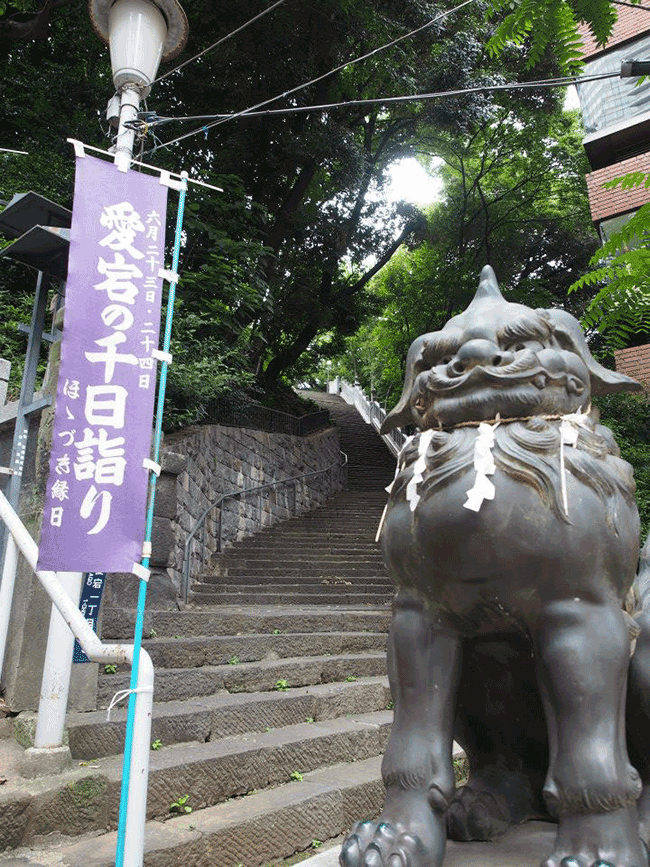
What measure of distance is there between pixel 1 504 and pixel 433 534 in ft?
8.07

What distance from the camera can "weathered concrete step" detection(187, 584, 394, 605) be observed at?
7203mm

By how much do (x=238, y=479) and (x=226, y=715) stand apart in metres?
7.02

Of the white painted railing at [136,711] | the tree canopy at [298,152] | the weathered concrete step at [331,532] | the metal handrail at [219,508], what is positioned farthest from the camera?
the weathered concrete step at [331,532]

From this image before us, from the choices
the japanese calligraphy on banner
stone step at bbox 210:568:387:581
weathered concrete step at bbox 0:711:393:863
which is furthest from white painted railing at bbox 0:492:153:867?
stone step at bbox 210:568:387:581

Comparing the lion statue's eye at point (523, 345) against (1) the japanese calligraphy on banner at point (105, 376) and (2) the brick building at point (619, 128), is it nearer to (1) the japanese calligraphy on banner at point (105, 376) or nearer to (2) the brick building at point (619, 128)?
(1) the japanese calligraphy on banner at point (105, 376)

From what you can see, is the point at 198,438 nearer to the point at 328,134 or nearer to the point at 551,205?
the point at 328,134

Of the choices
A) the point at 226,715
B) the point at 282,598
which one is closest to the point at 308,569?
the point at 282,598

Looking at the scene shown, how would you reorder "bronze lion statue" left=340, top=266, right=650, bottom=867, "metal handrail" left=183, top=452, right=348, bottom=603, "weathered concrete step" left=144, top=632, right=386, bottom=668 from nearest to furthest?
"bronze lion statue" left=340, top=266, right=650, bottom=867
"weathered concrete step" left=144, top=632, right=386, bottom=668
"metal handrail" left=183, top=452, right=348, bottom=603

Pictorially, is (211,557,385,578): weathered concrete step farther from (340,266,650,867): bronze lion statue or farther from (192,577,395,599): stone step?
(340,266,650,867): bronze lion statue

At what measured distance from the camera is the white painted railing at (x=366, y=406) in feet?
65.9

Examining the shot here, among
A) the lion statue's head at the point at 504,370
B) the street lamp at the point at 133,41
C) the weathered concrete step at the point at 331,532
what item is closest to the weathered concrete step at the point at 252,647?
the street lamp at the point at 133,41

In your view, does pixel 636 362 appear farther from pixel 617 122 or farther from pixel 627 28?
pixel 627 28

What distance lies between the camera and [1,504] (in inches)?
125

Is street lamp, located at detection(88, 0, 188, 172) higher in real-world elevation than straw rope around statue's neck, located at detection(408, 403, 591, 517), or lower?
higher
